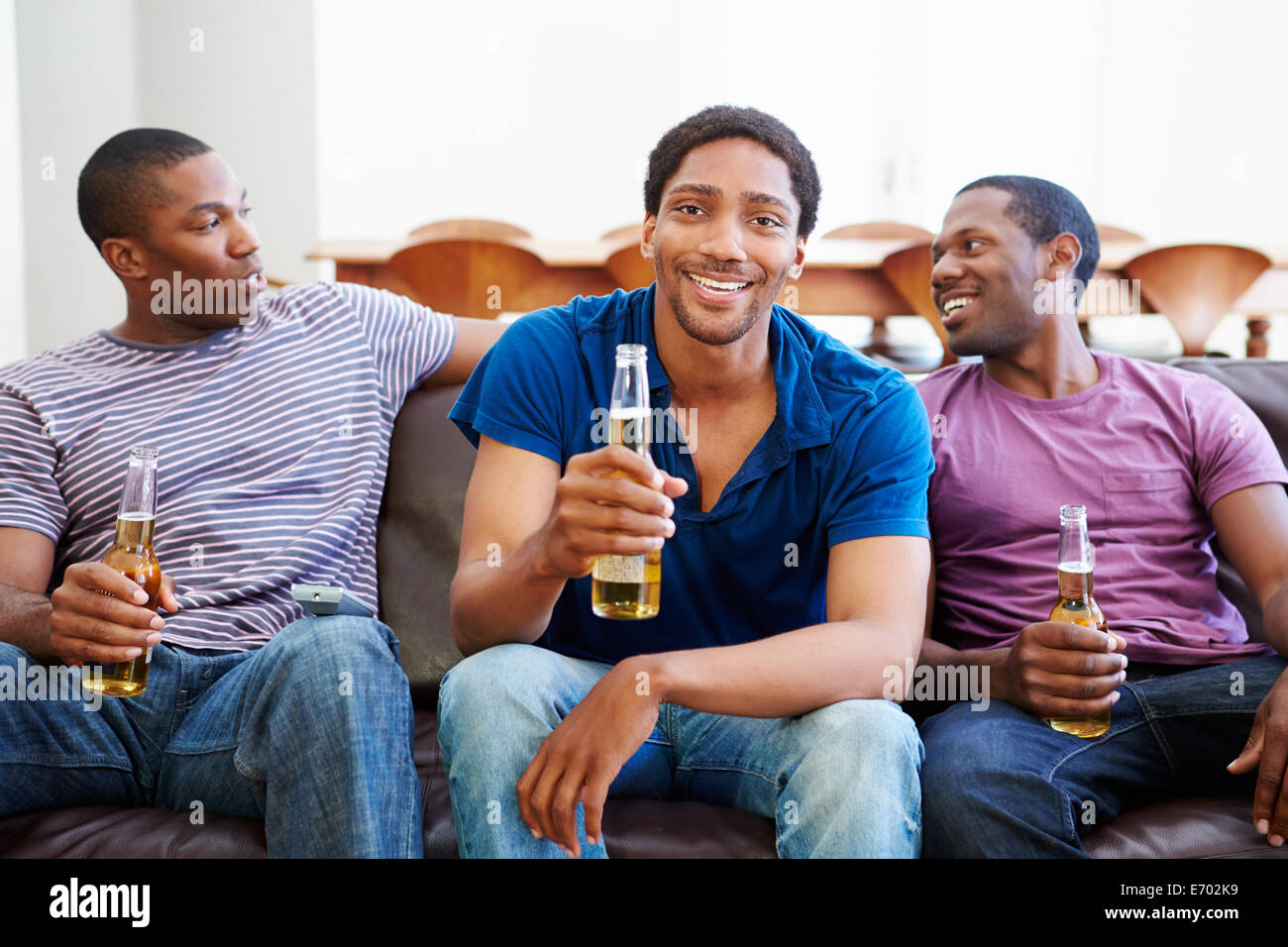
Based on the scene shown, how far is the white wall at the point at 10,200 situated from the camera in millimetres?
3969

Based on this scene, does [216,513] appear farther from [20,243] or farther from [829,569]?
[20,243]

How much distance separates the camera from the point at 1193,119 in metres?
5.96

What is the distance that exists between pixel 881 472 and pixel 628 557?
409 mm

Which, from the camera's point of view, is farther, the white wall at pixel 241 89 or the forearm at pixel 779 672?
the white wall at pixel 241 89

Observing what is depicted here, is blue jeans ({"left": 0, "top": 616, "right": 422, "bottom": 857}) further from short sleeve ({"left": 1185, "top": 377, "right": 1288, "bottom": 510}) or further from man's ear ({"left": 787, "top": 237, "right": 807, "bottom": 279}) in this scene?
short sleeve ({"left": 1185, "top": 377, "right": 1288, "bottom": 510})

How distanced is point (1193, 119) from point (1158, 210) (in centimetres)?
48

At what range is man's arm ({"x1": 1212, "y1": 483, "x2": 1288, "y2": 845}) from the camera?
4.70ft

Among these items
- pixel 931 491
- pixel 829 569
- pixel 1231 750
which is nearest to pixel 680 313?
pixel 829 569

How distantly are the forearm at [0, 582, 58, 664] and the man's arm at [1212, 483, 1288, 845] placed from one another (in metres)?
1.53

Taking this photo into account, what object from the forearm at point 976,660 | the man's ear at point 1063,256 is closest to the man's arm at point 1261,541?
the forearm at point 976,660

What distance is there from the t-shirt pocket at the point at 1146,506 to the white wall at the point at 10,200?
11.7 feet

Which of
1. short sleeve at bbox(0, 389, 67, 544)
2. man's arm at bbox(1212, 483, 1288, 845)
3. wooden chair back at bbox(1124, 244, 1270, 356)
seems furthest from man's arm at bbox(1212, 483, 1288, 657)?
wooden chair back at bbox(1124, 244, 1270, 356)

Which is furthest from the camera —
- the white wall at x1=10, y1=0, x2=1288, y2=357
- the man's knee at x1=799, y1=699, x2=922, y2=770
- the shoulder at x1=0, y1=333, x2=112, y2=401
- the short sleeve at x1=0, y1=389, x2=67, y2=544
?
the white wall at x1=10, y1=0, x2=1288, y2=357

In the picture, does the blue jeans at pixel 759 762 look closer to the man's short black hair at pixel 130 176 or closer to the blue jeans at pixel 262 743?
the blue jeans at pixel 262 743
